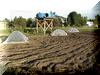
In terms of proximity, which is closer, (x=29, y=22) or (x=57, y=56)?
(x=29, y=22)

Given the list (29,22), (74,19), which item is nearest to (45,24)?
(29,22)

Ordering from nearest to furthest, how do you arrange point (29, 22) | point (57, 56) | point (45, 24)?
point (29, 22)
point (45, 24)
point (57, 56)

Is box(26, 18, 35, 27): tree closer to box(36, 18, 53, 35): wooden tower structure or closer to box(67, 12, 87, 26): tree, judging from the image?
box(36, 18, 53, 35): wooden tower structure

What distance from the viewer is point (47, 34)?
1.38 metres

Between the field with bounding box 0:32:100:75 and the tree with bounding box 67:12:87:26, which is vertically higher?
the tree with bounding box 67:12:87:26

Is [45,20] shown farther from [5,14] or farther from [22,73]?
[5,14]

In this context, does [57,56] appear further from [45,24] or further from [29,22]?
[29,22]

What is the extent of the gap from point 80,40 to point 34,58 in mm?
433

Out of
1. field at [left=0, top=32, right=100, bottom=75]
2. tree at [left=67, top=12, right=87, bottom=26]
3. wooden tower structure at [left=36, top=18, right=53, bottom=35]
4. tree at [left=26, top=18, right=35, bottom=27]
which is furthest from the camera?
field at [left=0, top=32, right=100, bottom=75]

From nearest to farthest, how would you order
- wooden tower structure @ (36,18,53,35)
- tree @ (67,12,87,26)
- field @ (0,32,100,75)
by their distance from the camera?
tree @ (67,12,87,26) < wooden tower structure @ (36,18,53,35) < field @ (0,32,100,75)

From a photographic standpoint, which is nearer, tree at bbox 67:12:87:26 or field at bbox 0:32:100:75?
tree at bbox 67:12:87:26

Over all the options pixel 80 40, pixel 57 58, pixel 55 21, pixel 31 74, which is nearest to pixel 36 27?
pixel 55 21

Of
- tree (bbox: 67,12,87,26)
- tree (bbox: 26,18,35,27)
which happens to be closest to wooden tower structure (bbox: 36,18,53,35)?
tree (bbox: 26,18,35,27)

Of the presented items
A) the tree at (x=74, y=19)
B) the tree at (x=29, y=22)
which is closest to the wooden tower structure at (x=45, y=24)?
the tree at (x=29, y=22)
